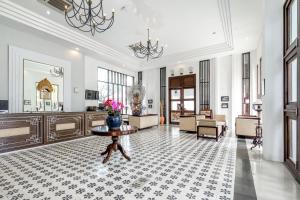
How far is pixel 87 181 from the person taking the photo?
269 cm

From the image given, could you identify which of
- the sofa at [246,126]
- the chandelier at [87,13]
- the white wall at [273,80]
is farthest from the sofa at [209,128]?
the chandelier at [87,13]

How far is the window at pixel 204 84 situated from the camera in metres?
9.52

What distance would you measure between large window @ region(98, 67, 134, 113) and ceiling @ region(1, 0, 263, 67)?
163 cm

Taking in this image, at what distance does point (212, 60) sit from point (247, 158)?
6.61 m

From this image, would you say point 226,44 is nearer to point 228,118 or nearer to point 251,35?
point 251,35

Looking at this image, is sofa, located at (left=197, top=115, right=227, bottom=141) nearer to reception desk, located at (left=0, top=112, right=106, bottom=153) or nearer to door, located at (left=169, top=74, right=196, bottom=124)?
door, located at (left=169, top=74, right=196, bottom=124)

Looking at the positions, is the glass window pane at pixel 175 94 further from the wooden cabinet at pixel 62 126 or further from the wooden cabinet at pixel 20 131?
the wooden cabinet at pixel 20 131

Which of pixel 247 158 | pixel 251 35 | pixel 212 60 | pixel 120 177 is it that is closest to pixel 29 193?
pixel 120 177

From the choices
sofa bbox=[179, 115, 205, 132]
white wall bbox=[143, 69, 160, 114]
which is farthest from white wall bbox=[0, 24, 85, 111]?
white wall bbox=[143, 69, 160, 114]

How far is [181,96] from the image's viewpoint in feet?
34.7

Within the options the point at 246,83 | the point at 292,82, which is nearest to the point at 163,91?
the point at 246,83

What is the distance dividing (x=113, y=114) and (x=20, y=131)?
9.88 feet

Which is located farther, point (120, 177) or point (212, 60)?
point (212, 60)

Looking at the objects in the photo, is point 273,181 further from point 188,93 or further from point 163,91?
point 163,91
